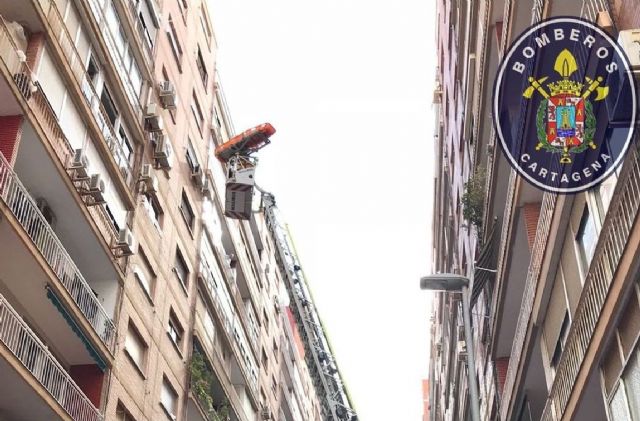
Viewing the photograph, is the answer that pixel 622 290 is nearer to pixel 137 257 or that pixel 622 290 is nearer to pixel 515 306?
pixel 515 306

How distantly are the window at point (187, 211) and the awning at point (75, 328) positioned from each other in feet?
29.2

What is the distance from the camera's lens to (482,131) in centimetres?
2306

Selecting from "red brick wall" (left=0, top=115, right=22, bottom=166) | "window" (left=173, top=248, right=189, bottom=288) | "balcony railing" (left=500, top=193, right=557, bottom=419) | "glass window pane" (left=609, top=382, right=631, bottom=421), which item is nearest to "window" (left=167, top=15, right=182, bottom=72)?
"window" (left=173, top=248, right=189, bottom=288)

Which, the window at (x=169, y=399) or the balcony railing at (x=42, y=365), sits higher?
the window at (x=169, y=399)

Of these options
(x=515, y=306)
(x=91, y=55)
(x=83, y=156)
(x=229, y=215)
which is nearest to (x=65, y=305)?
(x=83, y=156)

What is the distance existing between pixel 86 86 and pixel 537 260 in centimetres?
1113

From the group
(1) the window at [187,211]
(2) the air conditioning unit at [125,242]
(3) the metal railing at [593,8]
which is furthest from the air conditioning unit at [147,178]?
(3) the metal railing at [593,8]

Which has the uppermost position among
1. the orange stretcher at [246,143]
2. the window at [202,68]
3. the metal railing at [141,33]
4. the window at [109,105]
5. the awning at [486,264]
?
the window at [202,68]

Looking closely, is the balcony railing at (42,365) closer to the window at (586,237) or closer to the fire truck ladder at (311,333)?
the window at (586,237)

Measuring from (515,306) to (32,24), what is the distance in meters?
13.1

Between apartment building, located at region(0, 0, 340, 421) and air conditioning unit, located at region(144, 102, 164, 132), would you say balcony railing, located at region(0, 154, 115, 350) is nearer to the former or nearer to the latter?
apartment building, located at region(0, 0, 340, 421)

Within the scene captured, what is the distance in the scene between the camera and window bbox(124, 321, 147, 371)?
21.0 meters

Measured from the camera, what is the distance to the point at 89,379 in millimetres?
19109

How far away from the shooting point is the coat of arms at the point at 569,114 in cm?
1195
